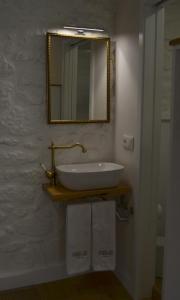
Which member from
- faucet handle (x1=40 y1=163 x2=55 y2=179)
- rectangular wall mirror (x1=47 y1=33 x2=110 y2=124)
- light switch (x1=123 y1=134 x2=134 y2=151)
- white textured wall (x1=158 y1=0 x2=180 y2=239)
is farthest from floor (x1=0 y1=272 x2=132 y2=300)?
rectangular wall mirror (x1=47 y1=33 x2=110 y2=124)

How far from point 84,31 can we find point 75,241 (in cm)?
160

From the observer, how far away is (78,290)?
2.57m

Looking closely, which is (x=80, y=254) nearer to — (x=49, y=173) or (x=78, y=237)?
(x=78, y=237)

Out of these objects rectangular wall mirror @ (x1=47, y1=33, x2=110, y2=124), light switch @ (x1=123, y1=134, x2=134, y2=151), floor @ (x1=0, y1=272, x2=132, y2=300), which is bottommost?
floor @ (x1=0, y1=272, x2=132, y2=300)

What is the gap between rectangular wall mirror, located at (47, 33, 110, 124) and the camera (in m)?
2.48

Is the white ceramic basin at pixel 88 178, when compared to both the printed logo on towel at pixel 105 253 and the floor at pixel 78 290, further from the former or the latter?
the floor at pixel 78 290

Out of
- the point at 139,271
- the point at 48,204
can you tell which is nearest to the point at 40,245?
the point at 48,204

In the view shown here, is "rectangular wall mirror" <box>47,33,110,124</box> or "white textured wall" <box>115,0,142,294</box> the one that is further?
"rectangular wall mirror" <box>47,33,110,124</box>

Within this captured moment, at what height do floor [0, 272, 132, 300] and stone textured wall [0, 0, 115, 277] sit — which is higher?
stone textured wall [0, 0, 115, 277]

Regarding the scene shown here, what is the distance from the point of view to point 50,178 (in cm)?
246

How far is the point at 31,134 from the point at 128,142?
739 millimetres

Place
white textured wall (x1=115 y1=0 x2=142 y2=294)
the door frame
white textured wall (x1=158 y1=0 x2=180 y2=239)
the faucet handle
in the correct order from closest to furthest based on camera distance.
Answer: the door frame < white textured wall (x1=115 y1=0 x2=142 y2=294) < the faucet handle < white textured wall (x1=158 y1=0 x2=180 y2=239)

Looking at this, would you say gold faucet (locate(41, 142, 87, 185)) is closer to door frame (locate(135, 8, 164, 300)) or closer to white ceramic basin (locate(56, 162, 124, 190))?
white ceramic basin (locate(56, 162, 124, 190))

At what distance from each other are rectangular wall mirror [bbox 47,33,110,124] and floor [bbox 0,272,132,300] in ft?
4.30
